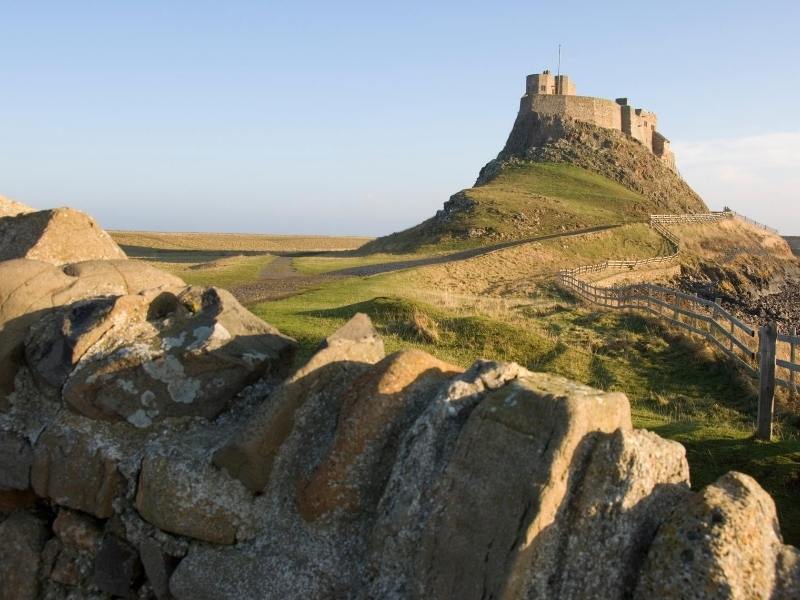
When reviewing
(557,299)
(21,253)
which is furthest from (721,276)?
(21,253)

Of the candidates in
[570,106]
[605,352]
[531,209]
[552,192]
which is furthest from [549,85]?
[605,352]

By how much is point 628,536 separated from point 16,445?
6009mm

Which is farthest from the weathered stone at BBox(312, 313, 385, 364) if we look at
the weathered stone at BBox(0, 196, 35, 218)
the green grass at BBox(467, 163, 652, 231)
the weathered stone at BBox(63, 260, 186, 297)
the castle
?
the castle

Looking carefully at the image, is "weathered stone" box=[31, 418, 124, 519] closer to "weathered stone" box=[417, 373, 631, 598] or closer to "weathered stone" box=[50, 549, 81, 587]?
"weathered stone" box=[50, 549, 81, 587]

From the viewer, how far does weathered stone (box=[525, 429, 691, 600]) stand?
463 cm

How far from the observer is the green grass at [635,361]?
8961mm

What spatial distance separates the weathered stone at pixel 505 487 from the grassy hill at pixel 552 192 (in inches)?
2158

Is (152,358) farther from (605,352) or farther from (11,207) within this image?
(605,352)

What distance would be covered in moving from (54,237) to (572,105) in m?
98.1

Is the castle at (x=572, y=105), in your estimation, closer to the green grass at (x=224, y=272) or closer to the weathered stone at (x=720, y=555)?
the green grass at (x=224, y=272)

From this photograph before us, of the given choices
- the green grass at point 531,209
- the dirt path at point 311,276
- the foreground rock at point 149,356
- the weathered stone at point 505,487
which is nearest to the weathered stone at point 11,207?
the foreground rock at point 149,356

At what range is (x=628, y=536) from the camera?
185 inches

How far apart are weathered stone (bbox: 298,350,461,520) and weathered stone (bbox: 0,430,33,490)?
324cm

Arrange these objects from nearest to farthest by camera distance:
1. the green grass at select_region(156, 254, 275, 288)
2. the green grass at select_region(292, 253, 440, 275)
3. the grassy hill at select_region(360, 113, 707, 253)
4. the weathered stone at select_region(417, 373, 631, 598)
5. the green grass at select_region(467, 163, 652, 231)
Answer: the weathered stone at select_region(417, 373, 631, 598), the green grass at select_region(156, 254, 275, 288), the green grass at select_region(292, 253, 440, 275), the grassy hill at select_region(360, 113, 707, 253), the green grass at select_region(467, 163, 652, 231)
